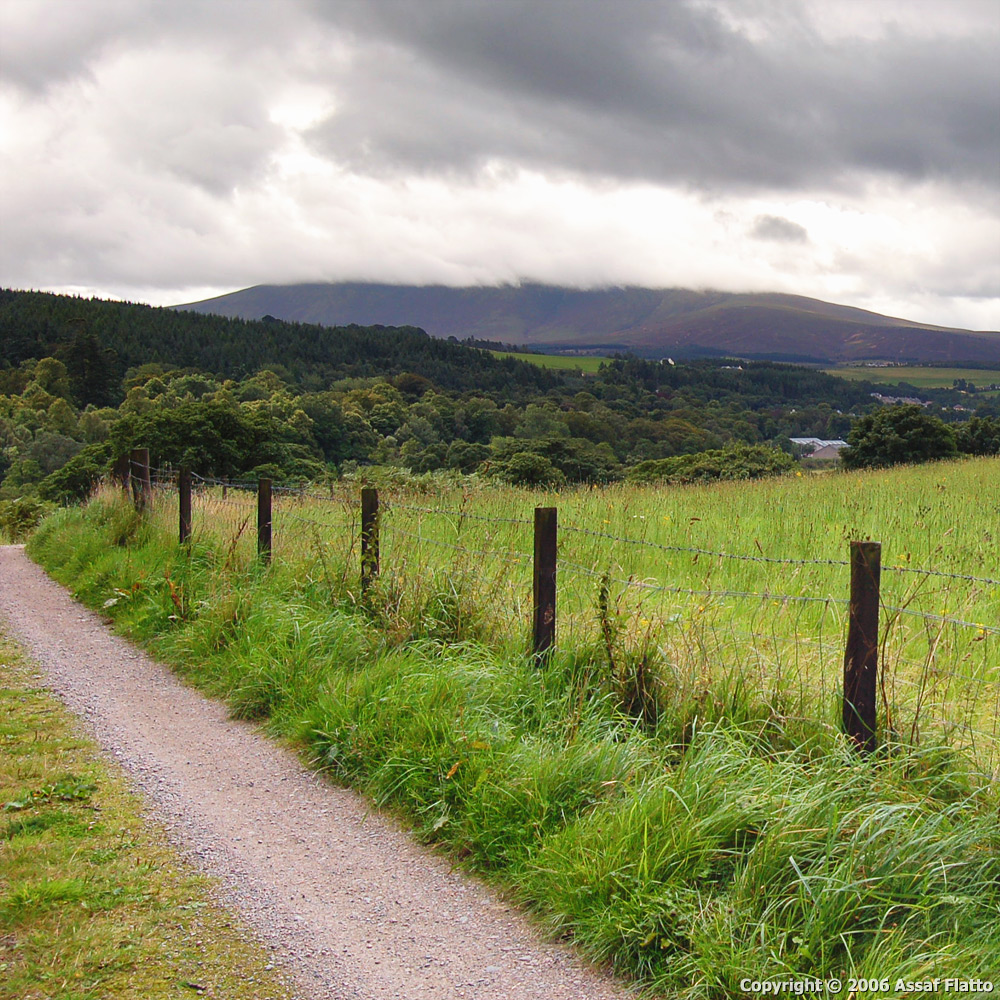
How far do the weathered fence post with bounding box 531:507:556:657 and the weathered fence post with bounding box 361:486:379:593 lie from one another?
2087mm

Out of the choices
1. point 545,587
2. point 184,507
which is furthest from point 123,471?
point 545,587

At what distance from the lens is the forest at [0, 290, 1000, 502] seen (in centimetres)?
3750

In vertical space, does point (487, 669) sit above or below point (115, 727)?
above

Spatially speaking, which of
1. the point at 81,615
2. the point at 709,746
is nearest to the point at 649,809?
the point at 709,746

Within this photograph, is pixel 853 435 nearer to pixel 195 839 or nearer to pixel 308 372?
pixel 195 839

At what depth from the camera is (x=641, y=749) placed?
4484mm

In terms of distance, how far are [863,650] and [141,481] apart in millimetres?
11905

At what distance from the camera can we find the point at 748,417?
105 m

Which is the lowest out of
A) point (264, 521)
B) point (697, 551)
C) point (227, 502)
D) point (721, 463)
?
point (721, 463)

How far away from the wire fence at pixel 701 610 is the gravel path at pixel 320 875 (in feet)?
5.48

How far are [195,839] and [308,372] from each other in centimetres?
13067

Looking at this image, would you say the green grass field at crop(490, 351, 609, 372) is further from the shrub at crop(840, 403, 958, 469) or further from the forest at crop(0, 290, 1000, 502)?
the shrub at crop(840, 403, 958, 469)

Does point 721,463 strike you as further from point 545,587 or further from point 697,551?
point 545,587

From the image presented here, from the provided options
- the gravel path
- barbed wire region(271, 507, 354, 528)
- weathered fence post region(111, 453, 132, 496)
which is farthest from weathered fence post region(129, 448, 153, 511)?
the gravel path
